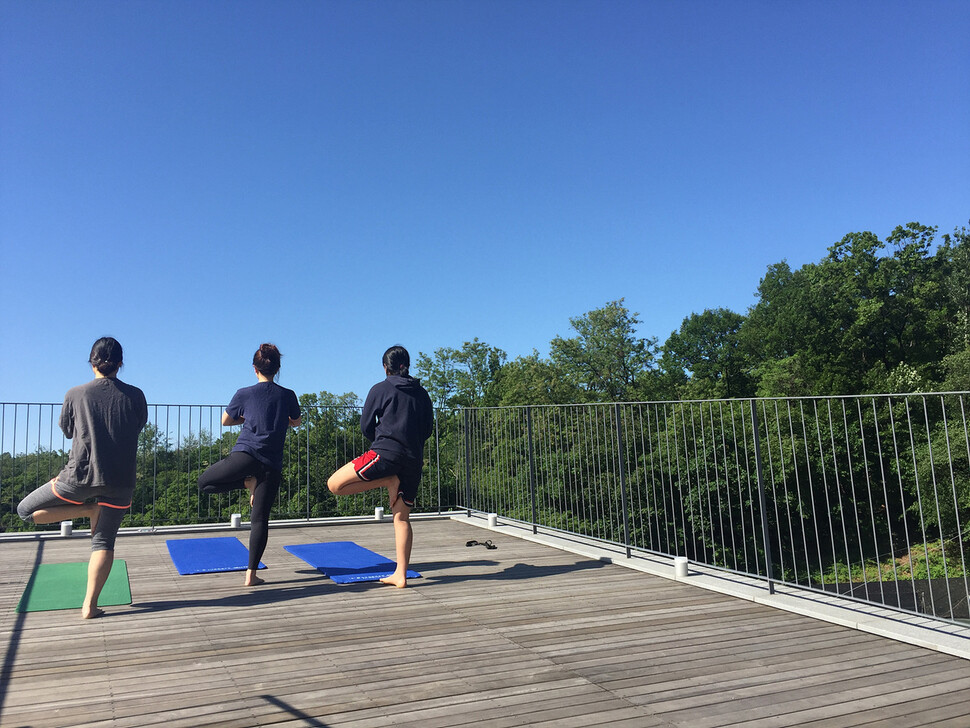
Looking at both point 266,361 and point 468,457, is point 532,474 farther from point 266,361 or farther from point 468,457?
point 266,361

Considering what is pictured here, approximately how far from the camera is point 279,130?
25891 millimetres

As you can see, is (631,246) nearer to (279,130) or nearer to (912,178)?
(912,178)

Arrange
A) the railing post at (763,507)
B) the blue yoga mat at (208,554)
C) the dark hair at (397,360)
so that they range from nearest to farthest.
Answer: the railing post at (763,507)
the dark hair at (397,360)
the blue yoga mat at (208,554)

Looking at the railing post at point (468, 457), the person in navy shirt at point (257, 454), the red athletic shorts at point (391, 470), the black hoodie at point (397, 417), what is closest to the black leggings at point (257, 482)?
the person in navy shirt at point (257, 454)

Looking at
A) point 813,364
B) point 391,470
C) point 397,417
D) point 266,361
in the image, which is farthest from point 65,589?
point 813,364

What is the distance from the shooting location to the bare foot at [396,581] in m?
4.59

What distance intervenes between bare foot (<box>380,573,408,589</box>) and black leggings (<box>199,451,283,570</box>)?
880 mm

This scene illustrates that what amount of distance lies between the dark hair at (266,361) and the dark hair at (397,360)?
30.9 inches

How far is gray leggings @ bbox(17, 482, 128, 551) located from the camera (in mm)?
3629

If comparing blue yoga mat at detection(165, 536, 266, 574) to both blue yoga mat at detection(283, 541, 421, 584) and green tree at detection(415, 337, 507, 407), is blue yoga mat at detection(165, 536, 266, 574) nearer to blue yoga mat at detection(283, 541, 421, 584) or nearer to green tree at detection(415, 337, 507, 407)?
blue yoga mat at detection(283, 541, 421, 584)

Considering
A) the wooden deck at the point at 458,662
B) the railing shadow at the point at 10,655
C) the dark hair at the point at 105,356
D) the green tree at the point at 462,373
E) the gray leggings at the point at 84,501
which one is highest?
the green tree at the point at 462,373

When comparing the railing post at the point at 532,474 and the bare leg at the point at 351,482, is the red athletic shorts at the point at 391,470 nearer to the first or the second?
the bare leg at the point at 351,482

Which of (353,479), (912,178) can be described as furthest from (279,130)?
(912,178)

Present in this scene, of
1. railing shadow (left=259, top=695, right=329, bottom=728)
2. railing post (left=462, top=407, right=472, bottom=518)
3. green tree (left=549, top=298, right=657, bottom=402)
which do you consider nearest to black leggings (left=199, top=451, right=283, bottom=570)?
railing shadow (left=259, top=695, right=329, bottom=728)
